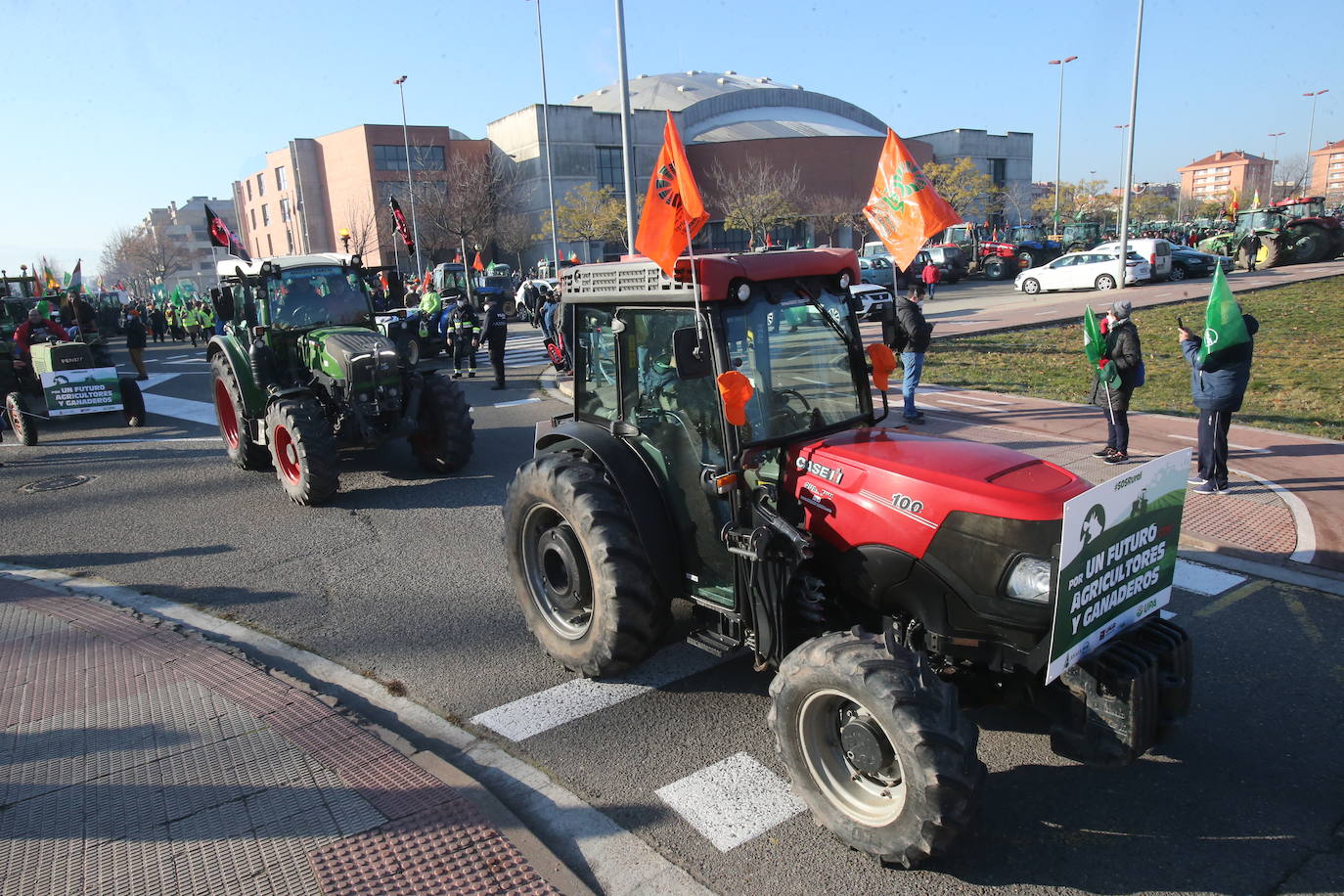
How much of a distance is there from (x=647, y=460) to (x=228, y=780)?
2.58 meters

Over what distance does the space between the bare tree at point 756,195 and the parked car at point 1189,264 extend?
19.8 metres

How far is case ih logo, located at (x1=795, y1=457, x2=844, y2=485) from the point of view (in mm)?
3918

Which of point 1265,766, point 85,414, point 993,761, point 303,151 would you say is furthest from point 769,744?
point 303,151

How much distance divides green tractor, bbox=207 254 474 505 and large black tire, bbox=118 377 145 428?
385cm

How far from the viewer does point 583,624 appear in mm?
5148

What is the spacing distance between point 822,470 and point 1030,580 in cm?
103

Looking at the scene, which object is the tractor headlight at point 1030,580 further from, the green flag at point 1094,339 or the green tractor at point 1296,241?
the green tractor at point 1296,241

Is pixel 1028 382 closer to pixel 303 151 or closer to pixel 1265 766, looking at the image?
pixel 1265 766

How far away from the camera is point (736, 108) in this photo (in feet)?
226

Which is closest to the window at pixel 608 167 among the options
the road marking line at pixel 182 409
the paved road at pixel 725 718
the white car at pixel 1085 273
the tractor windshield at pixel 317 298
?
the white car at pixel 1085 273

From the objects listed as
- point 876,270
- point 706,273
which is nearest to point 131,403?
point 706,273

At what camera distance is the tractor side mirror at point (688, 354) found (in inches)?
152

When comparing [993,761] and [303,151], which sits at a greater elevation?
[303,151]

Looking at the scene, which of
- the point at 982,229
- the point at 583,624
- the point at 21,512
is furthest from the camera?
the point at 982,229
